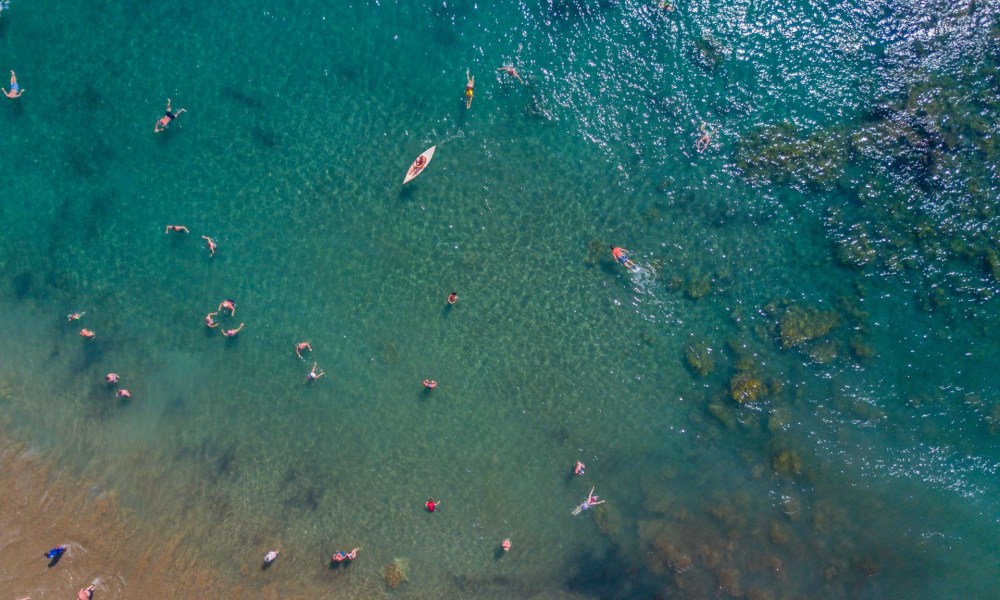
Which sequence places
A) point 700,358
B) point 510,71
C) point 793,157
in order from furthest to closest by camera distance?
point 510,71
point 700,358
point 793,157

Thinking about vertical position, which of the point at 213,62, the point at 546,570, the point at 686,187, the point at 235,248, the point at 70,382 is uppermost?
the point at 686,187

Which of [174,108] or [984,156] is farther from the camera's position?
[174,108]

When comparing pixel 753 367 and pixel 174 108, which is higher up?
pixel 753 367

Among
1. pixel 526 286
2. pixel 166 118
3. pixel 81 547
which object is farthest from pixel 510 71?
pixel 81 547

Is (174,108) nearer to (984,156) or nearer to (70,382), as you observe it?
(70,382)

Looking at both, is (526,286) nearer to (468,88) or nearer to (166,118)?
(468,88)

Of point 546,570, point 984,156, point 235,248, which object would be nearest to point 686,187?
point 984,156

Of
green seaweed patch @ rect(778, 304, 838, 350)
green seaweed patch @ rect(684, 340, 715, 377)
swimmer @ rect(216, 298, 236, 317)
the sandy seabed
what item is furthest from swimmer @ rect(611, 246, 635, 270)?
the sandy seabed
